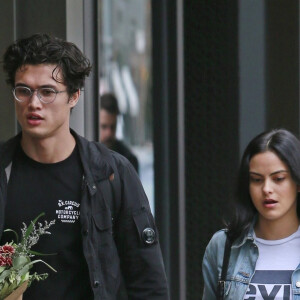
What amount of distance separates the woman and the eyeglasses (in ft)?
→ 2.77

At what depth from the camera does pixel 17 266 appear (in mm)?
3826

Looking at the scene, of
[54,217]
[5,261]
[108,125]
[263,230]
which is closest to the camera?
[5,261]

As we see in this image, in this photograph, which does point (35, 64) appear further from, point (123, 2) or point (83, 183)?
point (123, 2)

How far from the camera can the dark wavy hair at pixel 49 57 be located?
4.21 m

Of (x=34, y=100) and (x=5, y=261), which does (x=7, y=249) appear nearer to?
(x=5, y=261)

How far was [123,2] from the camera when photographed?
112 ft

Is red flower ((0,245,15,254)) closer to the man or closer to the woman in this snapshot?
the man

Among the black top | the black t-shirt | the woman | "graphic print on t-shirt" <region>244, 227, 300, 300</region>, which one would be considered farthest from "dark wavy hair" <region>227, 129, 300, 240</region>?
the black top

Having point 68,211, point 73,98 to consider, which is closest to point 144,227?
point 68,211

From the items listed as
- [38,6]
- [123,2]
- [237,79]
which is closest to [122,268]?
[38,6]

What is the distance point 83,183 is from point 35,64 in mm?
525

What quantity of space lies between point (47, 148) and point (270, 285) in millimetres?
1042

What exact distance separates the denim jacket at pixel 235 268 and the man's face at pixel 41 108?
2.63ft

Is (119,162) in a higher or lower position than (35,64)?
lower
